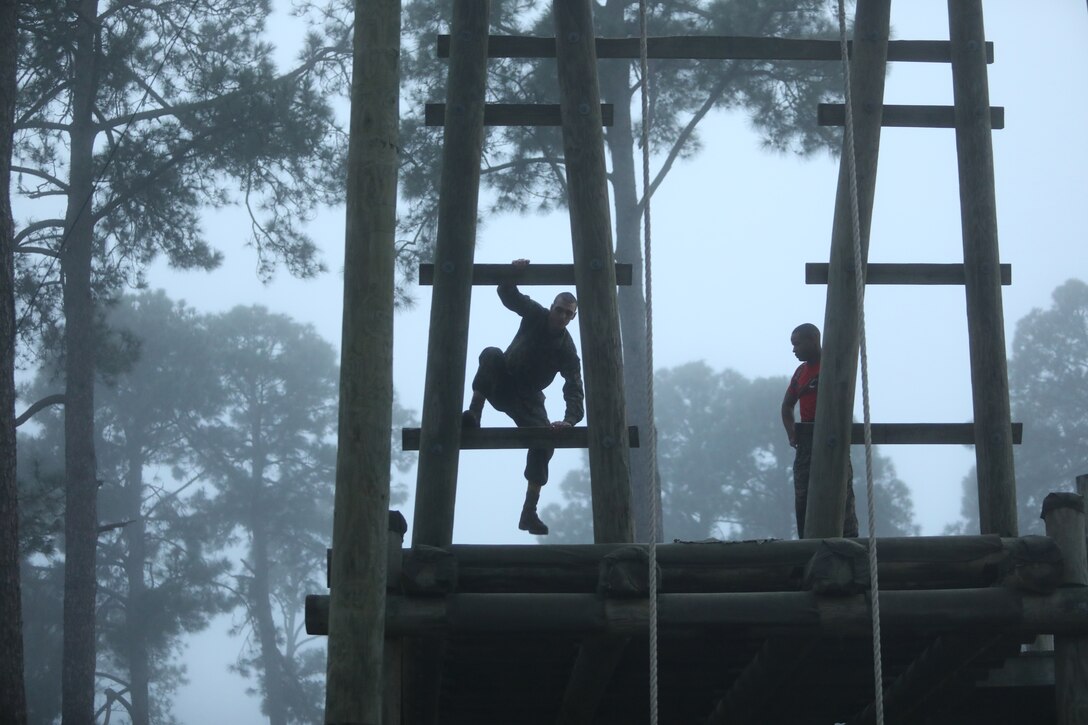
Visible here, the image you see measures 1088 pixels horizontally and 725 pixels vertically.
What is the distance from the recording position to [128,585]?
3431cm

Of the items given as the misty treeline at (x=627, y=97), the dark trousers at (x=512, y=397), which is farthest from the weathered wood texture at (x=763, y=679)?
the misty treeline at (x=627, y=97)

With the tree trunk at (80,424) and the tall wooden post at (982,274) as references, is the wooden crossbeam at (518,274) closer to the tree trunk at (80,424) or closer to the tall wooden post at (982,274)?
the tall wooden post at (982,274)

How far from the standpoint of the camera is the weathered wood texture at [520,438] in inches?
230

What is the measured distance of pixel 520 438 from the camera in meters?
5.84

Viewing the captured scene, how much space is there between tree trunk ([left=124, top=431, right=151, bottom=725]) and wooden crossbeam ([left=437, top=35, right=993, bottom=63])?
84.8 ft

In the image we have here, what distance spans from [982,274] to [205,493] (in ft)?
117

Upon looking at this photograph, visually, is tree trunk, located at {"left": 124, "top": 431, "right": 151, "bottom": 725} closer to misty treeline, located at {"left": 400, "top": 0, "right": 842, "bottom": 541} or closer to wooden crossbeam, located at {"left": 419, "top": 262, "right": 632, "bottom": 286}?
misty treeline, located at {"left": 400, "top": 0, "right": 842, "bottom": 541}

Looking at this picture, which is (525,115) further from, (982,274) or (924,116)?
(982,274)

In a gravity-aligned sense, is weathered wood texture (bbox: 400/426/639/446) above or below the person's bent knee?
below

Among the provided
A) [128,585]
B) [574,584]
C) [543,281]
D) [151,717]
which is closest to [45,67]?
[543,281]

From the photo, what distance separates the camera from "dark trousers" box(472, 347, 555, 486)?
6895 millimetres

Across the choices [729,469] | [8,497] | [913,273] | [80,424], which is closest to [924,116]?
[913,273]

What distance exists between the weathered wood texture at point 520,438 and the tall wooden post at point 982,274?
1.51 m

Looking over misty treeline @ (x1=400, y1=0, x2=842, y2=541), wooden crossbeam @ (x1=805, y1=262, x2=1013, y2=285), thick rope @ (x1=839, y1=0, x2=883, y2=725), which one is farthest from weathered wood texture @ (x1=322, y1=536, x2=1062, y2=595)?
misty treeline @ (x1=400, y1=0, x2=842, y2=541)
